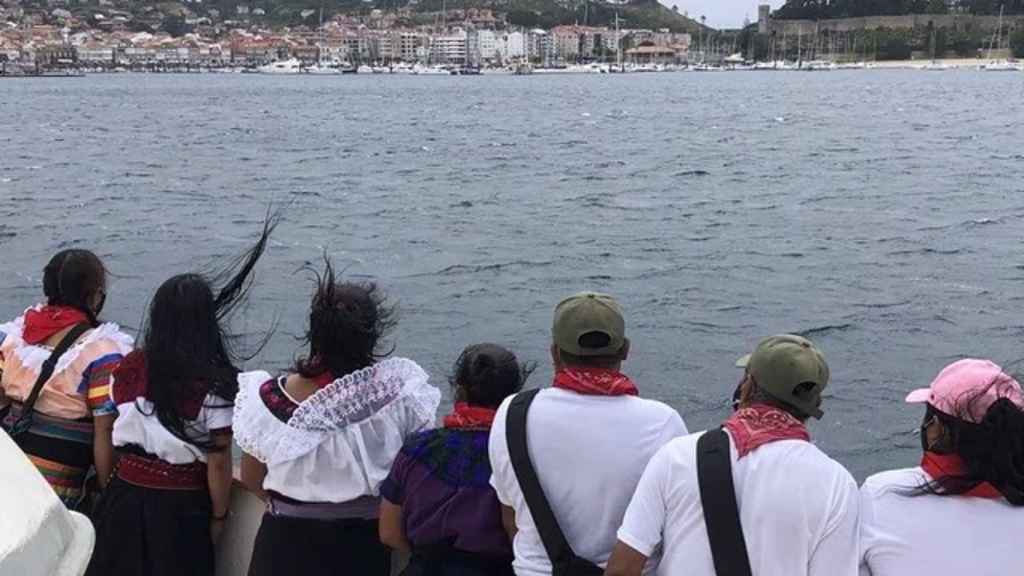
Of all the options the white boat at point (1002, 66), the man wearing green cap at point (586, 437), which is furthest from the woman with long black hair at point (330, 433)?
the white boat at point (1002, 66)

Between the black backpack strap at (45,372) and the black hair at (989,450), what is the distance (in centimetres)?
268

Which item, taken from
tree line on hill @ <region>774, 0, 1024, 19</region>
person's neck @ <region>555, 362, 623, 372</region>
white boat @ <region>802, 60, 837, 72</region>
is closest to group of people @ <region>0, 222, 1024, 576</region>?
person's neck @ <region>555, 362, 623, 372</region>

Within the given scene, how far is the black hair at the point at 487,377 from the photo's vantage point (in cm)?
342

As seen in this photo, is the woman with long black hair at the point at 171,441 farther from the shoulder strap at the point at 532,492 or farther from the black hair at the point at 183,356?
the shoulder strap at the point at 532,492

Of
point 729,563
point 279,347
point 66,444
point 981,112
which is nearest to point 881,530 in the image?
point 729,563

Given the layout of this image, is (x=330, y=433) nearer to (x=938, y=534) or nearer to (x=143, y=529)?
(x=143, y=529)

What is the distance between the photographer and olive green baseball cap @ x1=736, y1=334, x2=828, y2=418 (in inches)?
117

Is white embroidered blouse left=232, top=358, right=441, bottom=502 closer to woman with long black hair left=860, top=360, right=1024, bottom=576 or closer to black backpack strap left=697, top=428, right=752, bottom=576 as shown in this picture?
black backpack strap left=697, top=428, right=752, bottom=576

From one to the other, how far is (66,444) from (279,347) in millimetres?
11002

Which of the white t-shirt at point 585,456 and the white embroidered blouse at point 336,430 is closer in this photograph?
the white t-shirt at point 585,456

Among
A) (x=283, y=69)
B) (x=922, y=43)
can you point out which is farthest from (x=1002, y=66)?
(x=283, y=69)

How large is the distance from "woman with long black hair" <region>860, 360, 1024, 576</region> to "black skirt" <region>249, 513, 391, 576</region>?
146 cm

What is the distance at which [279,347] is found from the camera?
15070mm

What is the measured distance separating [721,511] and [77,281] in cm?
235
